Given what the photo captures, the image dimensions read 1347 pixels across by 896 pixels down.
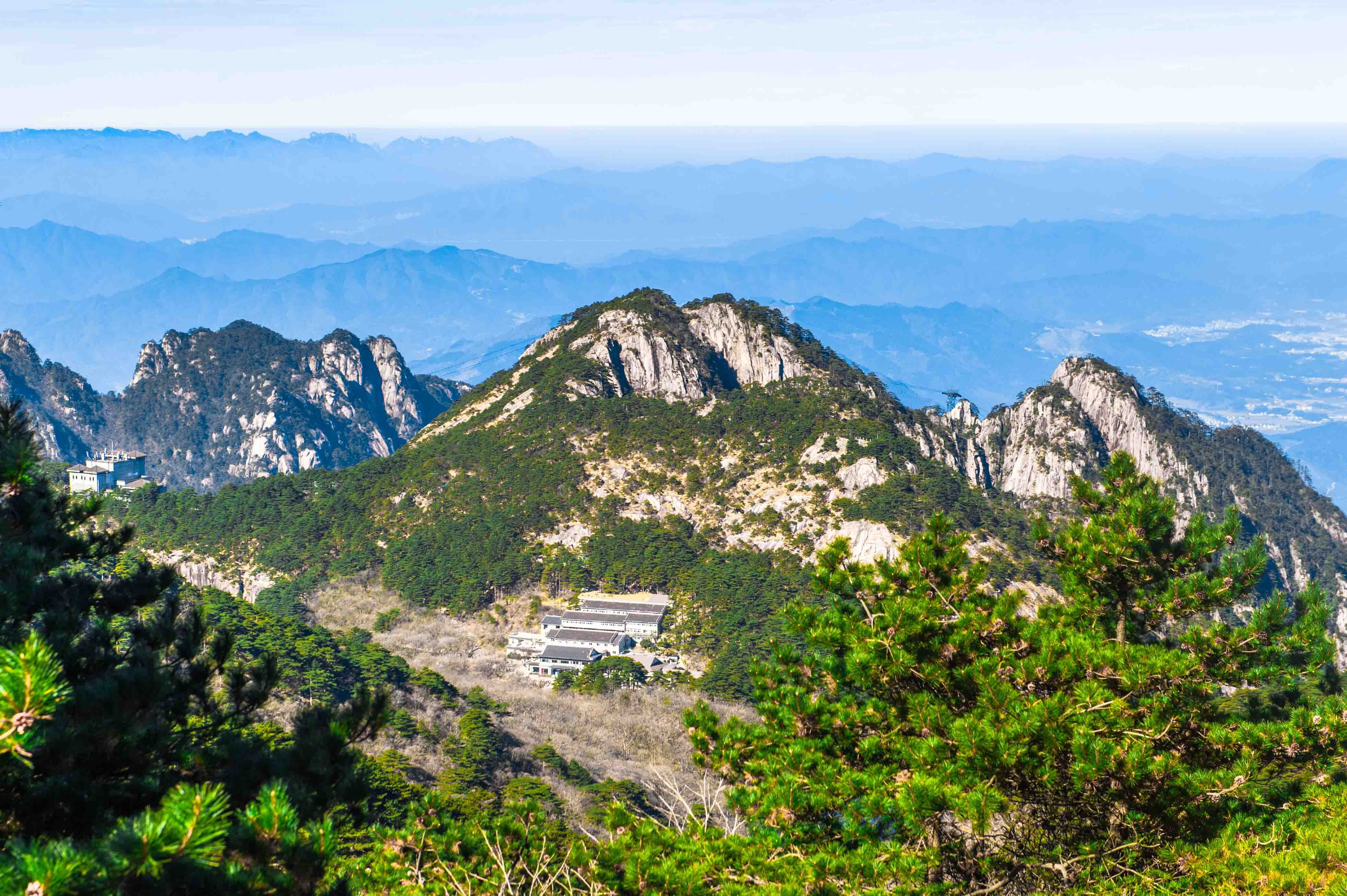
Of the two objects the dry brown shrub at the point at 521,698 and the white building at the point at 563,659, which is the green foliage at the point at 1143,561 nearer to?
the dry brown shrub at the point at 521,698

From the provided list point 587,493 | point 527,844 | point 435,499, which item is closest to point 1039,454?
point 587,493

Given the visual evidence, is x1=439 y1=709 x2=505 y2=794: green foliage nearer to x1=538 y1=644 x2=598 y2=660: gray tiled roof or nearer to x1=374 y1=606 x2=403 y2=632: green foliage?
x1=538 y1=644 x2=598 y2=660: gray tiled roof

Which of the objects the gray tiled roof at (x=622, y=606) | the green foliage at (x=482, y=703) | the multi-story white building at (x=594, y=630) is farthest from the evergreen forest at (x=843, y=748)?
the gray tiled roof at (x=622, y=606)

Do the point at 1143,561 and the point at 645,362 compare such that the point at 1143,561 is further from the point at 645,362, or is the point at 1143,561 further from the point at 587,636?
the point at 645,362

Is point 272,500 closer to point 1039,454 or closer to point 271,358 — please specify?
point 1039,454

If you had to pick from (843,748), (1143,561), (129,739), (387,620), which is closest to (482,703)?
(387,620)

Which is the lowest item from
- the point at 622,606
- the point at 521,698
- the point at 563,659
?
the point at 521,698

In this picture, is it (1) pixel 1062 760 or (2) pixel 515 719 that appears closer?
(1) pixel 1062 760
